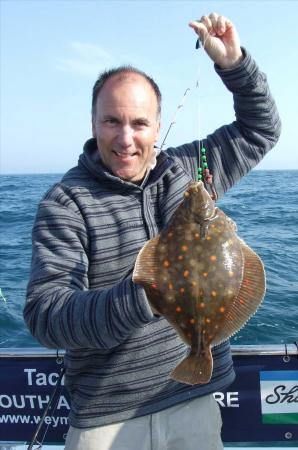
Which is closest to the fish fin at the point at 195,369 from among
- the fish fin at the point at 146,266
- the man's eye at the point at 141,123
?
the fish fin at the point at 146,266

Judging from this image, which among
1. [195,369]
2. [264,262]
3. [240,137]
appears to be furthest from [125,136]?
[264,262]

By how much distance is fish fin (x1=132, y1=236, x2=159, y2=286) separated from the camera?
6.82 feet

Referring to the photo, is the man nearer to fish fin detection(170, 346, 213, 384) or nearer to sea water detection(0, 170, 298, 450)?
fish fin detection(170, 346, 213, 384)

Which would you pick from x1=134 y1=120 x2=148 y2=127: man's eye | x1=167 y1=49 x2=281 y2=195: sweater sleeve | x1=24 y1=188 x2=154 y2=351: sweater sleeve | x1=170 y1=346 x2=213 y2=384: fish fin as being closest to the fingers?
x1=167 y1=49 x2=281 y2=195: sweater sleeve

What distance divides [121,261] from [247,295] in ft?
2.44

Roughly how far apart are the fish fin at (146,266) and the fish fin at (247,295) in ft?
1.43

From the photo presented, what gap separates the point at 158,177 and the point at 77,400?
4.58ft

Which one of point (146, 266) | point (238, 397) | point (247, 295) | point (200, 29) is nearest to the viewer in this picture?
point (146, 266)

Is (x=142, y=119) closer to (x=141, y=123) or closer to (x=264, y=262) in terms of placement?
(x=141, y=123)

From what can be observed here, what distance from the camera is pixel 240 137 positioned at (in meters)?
3.28

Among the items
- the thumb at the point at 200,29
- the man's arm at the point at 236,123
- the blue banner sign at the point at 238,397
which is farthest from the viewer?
the blue banner sign at the point at 238,397

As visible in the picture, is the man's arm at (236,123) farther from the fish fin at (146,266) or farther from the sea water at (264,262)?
the sea water at (264,262)

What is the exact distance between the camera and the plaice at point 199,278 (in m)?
2.13

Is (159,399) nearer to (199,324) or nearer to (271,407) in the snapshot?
(199,324)
